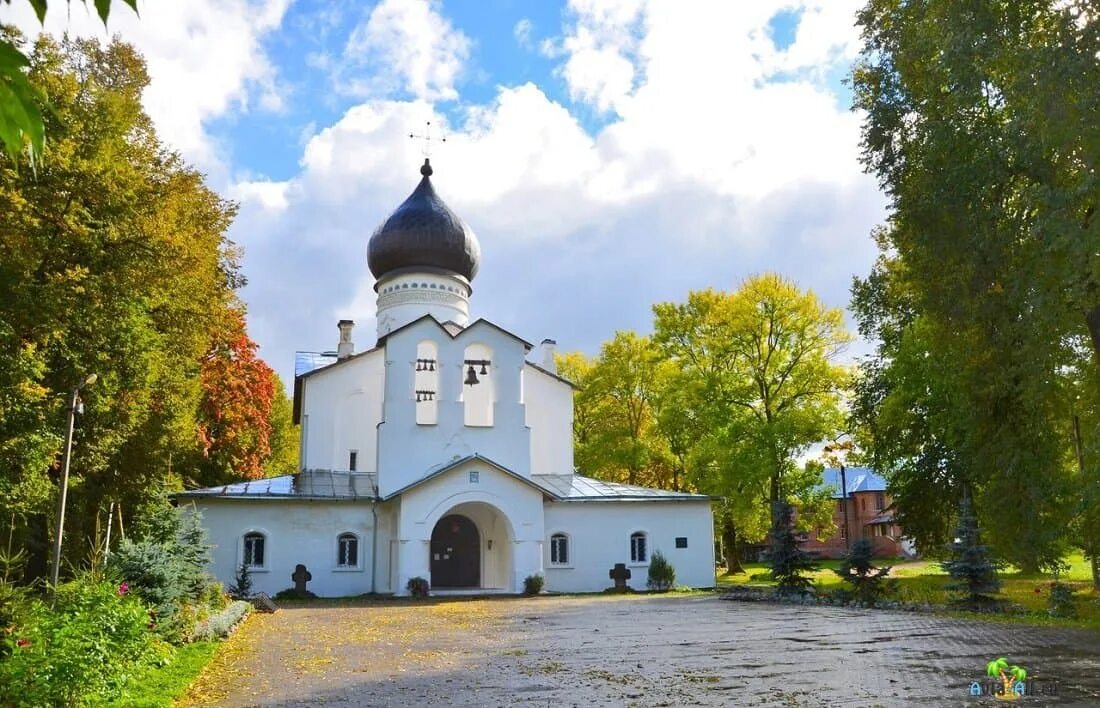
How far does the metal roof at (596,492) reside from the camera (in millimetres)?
28422

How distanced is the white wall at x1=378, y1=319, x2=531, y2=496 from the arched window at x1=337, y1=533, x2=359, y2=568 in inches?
63.9

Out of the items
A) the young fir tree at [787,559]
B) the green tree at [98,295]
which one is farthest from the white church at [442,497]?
the young fir tree at [787,559]

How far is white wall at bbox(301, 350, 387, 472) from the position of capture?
29875mm

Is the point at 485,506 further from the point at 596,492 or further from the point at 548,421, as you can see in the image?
→ the point at 548,421

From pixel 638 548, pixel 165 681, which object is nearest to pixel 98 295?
pixel 165 681

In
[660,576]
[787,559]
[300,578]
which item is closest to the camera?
[787,559]

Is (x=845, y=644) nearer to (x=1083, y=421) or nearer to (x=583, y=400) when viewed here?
(x=1083, y=421)

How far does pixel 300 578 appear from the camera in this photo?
25.5 metres

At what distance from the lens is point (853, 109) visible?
19953 millimetres

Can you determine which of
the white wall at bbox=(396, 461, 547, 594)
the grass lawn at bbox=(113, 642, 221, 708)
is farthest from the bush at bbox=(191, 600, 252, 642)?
the white wall at bbox=(396, 461, 547, 594)

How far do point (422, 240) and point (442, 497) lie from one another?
11.3 metres

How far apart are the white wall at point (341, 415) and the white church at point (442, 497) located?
0.12ft

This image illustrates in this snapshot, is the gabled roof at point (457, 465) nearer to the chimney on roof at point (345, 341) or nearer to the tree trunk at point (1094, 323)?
the chimney on roof at point (345, 341)

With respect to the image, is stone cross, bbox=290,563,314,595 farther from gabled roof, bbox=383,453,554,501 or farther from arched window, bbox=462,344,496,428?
arched window, bbox=462,344,496,428
